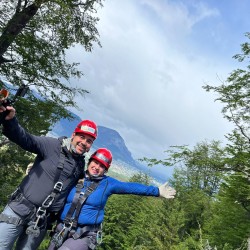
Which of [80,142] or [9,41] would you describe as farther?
[9,41]

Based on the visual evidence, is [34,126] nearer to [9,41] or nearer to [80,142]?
[9,41]

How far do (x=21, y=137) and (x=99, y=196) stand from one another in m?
1.49

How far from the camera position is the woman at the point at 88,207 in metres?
4.71

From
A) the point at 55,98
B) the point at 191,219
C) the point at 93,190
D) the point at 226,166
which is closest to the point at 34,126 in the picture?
the point at 55,98

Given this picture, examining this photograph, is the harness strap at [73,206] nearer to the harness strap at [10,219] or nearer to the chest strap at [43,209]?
the chest strap at [43,209]

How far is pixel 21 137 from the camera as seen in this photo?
4066 millimetres

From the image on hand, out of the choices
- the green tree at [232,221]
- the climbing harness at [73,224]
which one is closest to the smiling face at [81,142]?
the climbing harness at [73,224]

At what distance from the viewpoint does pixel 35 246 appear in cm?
465

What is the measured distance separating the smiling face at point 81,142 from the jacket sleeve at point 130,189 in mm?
746

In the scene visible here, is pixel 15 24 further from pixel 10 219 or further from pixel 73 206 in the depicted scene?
pixel 10 219

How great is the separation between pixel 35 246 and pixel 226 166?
372 inches

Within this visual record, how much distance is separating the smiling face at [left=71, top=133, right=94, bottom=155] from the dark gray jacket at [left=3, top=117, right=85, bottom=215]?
10 cm

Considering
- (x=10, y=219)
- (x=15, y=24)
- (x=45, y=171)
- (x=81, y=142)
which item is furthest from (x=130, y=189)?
(x=15, y=24)

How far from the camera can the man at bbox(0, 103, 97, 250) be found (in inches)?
170
